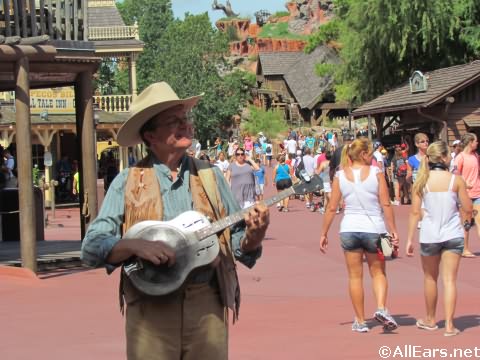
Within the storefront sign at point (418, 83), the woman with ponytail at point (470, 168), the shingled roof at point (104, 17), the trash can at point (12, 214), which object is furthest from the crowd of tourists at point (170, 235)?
the shingled roof at point (104, 17)

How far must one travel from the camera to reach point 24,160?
40.0 feet

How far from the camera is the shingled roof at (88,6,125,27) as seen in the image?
146ft

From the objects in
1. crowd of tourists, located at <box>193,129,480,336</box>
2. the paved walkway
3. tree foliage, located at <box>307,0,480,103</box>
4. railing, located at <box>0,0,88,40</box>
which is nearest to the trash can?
the paved walkway

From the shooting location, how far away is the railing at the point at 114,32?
41.2 metres

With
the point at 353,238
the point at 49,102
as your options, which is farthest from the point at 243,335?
the point at 49,102

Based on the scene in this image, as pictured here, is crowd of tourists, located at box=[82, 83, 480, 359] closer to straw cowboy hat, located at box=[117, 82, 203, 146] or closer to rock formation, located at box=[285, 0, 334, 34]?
straw cowboy hat, located at box=[117, 82, 203, 146]

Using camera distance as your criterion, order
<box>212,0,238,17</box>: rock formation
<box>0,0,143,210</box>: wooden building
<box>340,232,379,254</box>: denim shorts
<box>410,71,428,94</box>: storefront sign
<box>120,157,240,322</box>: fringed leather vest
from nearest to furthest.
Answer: <box>120,157,240,322</box>: fringed leather vest < <box>340,232,379,254</box>: denim shorts < <box>410,71,428,94</box>: storefront sign < <box>0,0,143,210</box>: wooden building < <box>212,0,238,17</box>: rock formation

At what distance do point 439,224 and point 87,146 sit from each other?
257 inches

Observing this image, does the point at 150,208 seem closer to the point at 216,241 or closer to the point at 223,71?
the point at 216,241

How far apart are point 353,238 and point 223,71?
63.7 m

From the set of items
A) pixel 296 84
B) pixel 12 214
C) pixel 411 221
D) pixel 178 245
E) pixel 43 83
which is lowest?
pixel 12 214

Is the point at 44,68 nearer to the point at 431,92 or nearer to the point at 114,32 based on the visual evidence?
the point at 431,92

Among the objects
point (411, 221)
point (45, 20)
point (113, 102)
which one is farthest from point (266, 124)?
point (411, 221)

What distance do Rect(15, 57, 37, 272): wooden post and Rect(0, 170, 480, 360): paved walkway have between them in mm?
489
